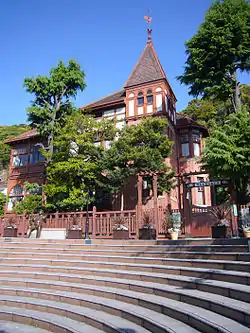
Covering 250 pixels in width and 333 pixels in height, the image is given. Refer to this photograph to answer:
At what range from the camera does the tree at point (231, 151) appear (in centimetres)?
1182

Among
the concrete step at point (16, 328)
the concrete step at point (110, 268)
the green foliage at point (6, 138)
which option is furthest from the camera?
the green foliage at point (6, 138)

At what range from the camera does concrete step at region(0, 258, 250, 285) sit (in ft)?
17.5

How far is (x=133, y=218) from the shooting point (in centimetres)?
1221

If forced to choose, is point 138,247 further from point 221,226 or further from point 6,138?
point 6,138

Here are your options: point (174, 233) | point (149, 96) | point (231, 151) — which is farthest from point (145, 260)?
point (149, 96)


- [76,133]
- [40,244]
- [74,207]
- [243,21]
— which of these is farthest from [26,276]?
[243,21]

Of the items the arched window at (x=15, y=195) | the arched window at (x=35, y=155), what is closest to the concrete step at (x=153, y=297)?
the arched window at (x=15, y=195)

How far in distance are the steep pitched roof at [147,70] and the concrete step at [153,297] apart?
60.1 feet

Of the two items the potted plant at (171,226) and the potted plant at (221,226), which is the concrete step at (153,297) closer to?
the potted plant at (221,226)

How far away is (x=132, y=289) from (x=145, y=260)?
4.56ft

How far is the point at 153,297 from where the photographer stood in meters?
5.55

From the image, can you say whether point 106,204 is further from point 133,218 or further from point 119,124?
point 133,218

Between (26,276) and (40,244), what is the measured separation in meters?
2.73

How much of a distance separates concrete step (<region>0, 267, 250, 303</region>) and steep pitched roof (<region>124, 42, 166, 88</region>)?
693 inches
